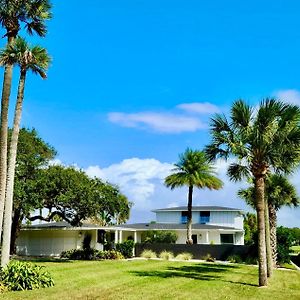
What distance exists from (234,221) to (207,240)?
8920 mm

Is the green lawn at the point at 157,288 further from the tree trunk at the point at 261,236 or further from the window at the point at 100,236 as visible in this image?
the window at the point at 100,236

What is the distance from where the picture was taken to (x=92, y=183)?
114 feet

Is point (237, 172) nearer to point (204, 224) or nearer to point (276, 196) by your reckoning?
point (276, 196)

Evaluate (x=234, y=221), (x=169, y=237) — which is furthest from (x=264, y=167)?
(x=234, y=221)

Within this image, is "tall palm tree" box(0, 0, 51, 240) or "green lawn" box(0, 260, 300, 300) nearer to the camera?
"green lawn" box(0, 260, 300, 300)

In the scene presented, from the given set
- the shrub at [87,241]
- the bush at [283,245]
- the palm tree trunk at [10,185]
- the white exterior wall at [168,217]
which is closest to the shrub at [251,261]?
the bush at [283,245]

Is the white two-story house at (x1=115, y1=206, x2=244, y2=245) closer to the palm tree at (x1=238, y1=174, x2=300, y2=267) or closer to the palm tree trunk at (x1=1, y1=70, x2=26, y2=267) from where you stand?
the palm tree at (x1=238, y1=174, x2=300, y2=267)

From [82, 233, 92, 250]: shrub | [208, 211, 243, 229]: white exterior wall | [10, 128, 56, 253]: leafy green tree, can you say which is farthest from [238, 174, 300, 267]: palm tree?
[208, 211, 243, 229]: white exterior wall

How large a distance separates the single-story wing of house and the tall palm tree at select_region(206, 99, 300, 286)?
2172 cm

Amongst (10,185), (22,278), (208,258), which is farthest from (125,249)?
(22,278)

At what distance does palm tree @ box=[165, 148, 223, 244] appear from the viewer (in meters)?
42.7

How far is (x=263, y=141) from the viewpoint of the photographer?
1845cm

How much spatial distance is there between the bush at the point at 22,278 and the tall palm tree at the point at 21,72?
423 millimetres

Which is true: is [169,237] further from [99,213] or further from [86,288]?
[86,288]
